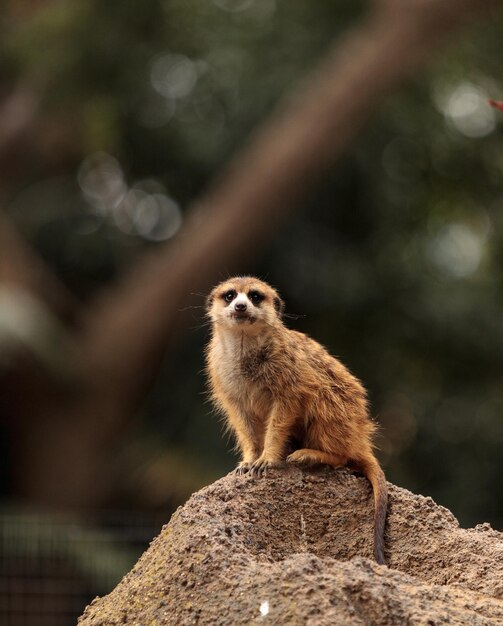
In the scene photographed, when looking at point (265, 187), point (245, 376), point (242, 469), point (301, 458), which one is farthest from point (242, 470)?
point (265, 187)

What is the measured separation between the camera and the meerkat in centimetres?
380

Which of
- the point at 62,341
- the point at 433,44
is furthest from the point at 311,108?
the point at 62,341

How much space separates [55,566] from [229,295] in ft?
15.9

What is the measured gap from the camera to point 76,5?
13.3 m

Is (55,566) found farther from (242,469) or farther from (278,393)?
(242,469)

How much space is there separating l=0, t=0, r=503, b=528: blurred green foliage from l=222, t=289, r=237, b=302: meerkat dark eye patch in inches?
349

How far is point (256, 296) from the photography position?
436cm

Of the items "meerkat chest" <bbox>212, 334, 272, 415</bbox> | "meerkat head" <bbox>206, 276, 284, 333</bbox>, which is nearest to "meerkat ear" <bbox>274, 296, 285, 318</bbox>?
"meerkat head" <bbox>206, 276, 284, 333</bbox>

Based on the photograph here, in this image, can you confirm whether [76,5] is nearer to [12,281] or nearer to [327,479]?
[12,281]

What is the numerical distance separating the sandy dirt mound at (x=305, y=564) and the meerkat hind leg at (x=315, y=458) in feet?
0.19

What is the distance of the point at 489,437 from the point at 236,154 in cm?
432

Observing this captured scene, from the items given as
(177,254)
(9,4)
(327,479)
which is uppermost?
(9,4)

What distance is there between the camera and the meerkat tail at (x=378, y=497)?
11.0 ft

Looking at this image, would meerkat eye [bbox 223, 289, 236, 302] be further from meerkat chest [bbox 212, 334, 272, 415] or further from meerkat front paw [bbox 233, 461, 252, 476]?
meerkat front paw [bbox 233, 461, 252, 476]
